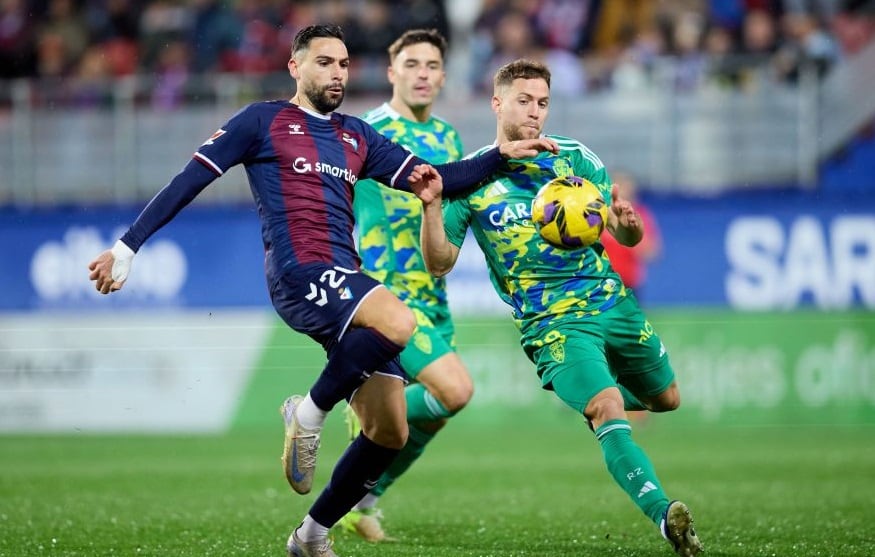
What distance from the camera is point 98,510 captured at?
29.6ft

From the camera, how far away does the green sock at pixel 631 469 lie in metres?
6.27

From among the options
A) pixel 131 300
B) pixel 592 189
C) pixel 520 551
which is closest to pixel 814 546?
pixel 520 551

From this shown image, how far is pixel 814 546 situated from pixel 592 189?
214cm

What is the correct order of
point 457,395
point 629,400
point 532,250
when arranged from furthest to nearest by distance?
point 457,395 → point 629,400 → point 532,250

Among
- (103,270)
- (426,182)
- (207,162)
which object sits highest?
(207,162)

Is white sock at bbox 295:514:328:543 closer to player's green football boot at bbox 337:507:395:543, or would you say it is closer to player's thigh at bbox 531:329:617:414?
player's green football boot at bbox 337:507:395:543

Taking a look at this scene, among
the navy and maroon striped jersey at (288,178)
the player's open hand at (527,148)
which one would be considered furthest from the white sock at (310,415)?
the player's open hand at (527,148)

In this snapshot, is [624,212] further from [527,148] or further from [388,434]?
[388,434]

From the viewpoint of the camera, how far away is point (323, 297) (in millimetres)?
6336

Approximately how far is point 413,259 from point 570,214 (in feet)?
5.53

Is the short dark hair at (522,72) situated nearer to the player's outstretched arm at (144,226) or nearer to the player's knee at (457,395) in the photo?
the player's outstretched arm at (144,226)

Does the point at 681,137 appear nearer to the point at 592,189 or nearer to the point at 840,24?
the point at 840,24

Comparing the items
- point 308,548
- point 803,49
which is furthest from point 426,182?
point 803,49

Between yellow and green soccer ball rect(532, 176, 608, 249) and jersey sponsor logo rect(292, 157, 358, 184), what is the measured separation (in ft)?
3.21
